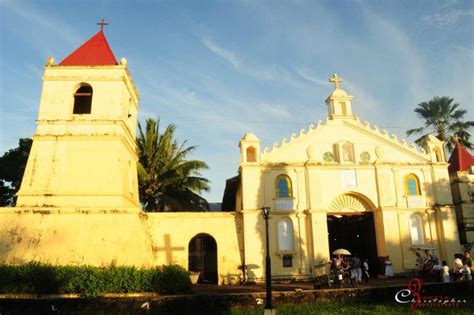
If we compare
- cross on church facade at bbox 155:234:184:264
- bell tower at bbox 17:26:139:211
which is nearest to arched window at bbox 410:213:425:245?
cross on church facade at bbox 155:234:184:264

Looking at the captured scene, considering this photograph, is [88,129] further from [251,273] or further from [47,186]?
[251,273]

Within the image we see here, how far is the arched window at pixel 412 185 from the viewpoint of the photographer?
24250mm

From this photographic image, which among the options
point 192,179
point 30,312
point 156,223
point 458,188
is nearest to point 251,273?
point 156,223

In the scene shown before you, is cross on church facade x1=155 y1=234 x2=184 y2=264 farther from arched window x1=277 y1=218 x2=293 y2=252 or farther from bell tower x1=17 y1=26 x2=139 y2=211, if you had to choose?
arched window x1=277 y1=218 x2=293 y2=252

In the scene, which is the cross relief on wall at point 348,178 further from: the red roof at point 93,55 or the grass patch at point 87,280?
the red roof at point 93,55

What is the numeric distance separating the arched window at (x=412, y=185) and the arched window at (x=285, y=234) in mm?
7741

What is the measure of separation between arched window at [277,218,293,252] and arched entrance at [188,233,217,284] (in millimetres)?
4335

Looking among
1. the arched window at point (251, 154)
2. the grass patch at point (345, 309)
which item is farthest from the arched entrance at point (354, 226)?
the grass patch at point (345, 309)

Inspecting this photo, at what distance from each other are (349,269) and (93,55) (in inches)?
706

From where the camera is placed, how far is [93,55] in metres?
21.6

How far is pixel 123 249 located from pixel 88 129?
21.3ft

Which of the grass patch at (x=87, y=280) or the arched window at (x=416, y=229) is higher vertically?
the arched window at (x=416, y=229)

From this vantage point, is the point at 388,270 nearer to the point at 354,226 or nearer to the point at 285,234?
the point at 354,226

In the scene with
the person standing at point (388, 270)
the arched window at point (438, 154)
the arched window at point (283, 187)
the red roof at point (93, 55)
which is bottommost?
the person standing at point (388, 270)
